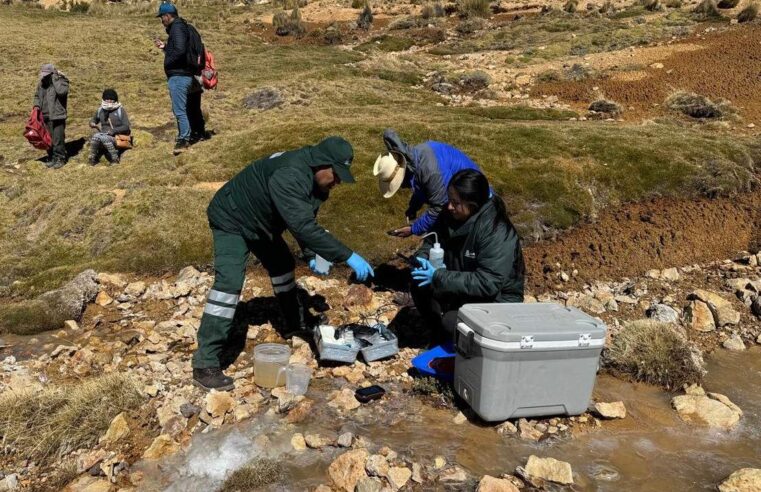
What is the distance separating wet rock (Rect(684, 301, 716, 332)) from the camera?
6508 mm

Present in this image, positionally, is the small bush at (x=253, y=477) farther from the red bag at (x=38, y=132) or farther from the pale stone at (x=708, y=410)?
the red bag at (x=38, y=132)

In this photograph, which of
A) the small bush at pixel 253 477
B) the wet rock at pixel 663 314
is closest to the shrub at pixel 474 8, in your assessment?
the wet rock at pixel 663 314

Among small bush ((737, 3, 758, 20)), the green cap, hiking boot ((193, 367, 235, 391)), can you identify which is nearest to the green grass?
hiking boot ((193, 367, 235, 391))

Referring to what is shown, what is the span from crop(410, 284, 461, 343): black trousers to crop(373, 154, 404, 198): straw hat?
3.45 feet

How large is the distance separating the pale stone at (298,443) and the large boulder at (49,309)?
3.62m

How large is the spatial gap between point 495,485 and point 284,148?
26.0 feet

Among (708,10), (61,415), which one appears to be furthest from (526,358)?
(708,10)

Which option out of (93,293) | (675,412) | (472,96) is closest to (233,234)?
(93,293)

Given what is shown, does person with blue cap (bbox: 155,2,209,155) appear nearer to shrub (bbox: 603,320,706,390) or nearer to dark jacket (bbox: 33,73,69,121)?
dark jacket (bbox: 33,73,69,121)

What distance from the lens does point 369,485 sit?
12.6 ft

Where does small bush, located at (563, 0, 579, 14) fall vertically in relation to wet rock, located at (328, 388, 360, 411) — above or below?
above

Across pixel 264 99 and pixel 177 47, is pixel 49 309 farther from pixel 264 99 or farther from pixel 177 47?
pixel 264 99

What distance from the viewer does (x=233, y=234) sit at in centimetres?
511

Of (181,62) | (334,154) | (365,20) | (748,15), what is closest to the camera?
(334,154)
